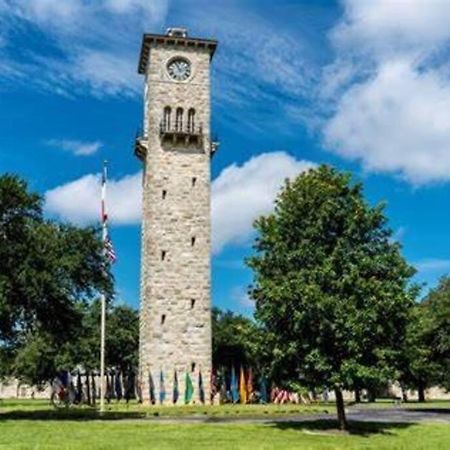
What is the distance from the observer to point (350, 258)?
29109mm

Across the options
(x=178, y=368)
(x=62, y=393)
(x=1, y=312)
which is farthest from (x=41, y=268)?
(x=62, y=393)

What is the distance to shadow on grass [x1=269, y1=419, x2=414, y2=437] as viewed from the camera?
28.4 meters

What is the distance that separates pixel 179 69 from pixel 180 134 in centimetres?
→ 597

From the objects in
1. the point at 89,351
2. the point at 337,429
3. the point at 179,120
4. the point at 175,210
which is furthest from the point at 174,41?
the point at 337,429

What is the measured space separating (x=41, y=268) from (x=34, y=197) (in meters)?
3.47

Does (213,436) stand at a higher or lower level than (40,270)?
lower

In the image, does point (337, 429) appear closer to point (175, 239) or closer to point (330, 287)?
point (330, 287)

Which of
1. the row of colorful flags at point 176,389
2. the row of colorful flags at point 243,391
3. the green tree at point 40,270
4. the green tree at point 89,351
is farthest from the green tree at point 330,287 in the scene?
the green tree at point 89,351

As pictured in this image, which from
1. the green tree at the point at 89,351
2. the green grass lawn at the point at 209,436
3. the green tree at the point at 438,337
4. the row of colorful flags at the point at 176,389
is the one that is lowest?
the green grass lawn at the point at 209,436

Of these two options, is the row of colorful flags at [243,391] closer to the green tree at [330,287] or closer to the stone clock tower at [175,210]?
the stone clock tower at [175,210]

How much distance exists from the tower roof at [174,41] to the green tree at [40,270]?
2424cm

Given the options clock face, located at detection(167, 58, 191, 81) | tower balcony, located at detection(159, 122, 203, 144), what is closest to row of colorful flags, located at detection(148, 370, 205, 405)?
tower balcony, located at detection(159, 122, 203, 144)

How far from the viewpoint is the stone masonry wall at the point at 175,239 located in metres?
53.8

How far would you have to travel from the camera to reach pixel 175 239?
5603 centimetres
